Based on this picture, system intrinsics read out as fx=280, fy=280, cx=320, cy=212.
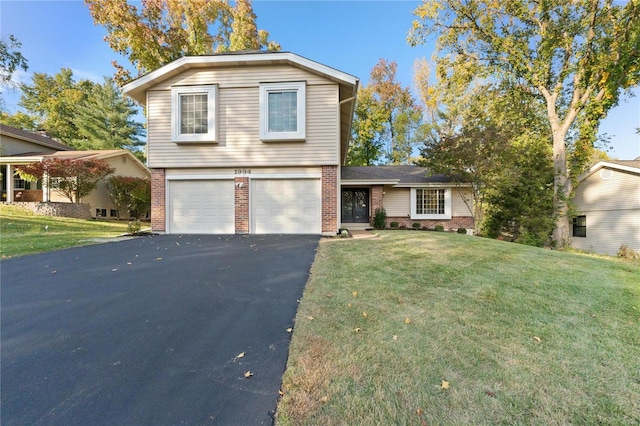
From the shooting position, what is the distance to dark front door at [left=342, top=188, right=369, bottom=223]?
16266 millimetres

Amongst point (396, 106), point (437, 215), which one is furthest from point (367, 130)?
point (437, 215)

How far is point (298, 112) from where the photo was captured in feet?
32.1

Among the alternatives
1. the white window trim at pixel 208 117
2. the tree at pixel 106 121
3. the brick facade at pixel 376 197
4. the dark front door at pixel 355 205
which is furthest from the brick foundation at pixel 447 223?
the tree at pixel 106 121

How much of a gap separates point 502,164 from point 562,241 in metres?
5.26

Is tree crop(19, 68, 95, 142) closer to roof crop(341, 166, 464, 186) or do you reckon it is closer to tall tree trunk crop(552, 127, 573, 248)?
roof crop(341, 166, 464, 186)

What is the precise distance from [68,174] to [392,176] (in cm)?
1829

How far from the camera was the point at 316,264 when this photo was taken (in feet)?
19.3

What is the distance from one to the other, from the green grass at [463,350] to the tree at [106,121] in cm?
3423

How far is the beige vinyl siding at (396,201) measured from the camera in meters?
16.1

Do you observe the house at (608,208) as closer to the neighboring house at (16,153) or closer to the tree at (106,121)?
the neighboring house at (16,153)

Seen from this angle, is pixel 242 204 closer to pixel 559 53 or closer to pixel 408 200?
pixel 408 200

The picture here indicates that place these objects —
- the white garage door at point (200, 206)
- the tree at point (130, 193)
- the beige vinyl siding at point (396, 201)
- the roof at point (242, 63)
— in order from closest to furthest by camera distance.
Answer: the roof at point (242, 63), the white garage door at point (200, 206), the beige vinyl siding at point (396, 201), the tree at point (130, 193)

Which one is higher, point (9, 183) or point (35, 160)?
point (35, 160)

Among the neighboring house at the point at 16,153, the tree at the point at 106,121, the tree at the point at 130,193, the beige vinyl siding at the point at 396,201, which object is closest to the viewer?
the beige vinyl siding at the point at 396,201
